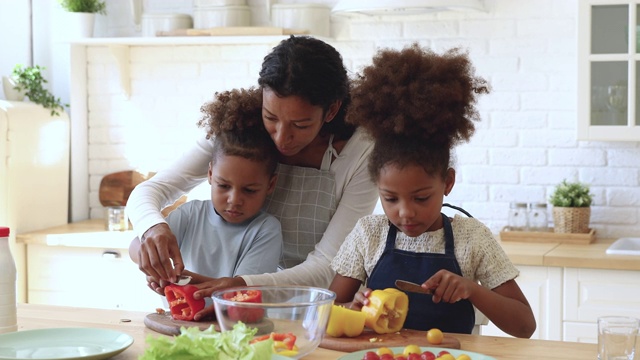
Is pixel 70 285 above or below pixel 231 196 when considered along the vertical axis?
below

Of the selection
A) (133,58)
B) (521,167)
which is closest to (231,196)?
(521,167)

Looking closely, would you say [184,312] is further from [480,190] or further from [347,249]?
[480,190]

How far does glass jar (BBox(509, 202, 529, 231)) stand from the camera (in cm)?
361

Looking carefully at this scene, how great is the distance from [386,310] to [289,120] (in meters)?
0.52

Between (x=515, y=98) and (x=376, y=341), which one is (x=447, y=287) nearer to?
(x=376, y=341)

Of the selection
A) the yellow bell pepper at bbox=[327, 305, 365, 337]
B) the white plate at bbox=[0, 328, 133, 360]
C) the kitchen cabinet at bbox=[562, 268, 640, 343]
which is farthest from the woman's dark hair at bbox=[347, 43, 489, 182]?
the kitchen cabinet at bbox=[562, 268, 640, 343]

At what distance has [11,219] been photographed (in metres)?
3.77

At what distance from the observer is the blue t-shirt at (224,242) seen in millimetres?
2090

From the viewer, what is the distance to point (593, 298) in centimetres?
315

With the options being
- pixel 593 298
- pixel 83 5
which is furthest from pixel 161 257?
pixel 83 5

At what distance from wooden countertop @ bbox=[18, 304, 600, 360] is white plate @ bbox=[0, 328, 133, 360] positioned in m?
0.03

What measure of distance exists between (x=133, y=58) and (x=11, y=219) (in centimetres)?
92

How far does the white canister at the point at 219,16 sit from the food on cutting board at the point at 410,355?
257 cm

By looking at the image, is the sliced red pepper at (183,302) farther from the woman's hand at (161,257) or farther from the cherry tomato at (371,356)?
the cherry tomato at (371,356)
